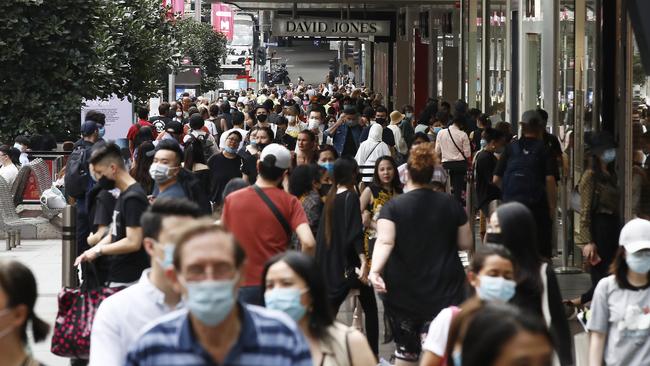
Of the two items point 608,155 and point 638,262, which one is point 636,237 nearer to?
point 638,262

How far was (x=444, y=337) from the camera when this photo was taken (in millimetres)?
5973

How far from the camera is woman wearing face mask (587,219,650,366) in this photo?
7445 mm

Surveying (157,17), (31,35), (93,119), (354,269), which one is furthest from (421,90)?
(354,269)

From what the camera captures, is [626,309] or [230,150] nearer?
[626,309]

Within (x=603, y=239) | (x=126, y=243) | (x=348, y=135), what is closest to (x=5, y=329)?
(x=126, y=243)

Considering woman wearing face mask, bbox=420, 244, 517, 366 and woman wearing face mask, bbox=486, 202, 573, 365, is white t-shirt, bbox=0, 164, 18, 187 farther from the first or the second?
woman wearing face mask, bbox=420, 244, 517, 366

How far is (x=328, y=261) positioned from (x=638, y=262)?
151 inches

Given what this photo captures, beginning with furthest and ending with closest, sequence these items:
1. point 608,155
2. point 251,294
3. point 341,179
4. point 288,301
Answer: point 608,155 → point 341,179 → point 251,294 → point 288,301

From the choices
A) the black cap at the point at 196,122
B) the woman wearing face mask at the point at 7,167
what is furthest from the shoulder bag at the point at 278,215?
the woman wearing face mask at the point at 7,167

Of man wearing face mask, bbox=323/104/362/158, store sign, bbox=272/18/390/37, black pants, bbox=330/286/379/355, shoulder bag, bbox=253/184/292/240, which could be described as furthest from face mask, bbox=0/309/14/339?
store sign, bbox=272/18/390/37

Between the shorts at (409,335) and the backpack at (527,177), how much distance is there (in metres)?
5.29

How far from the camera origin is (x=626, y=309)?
294 inches

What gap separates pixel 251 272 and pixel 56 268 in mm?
9792

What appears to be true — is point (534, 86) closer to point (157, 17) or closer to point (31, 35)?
point (31, 35)
